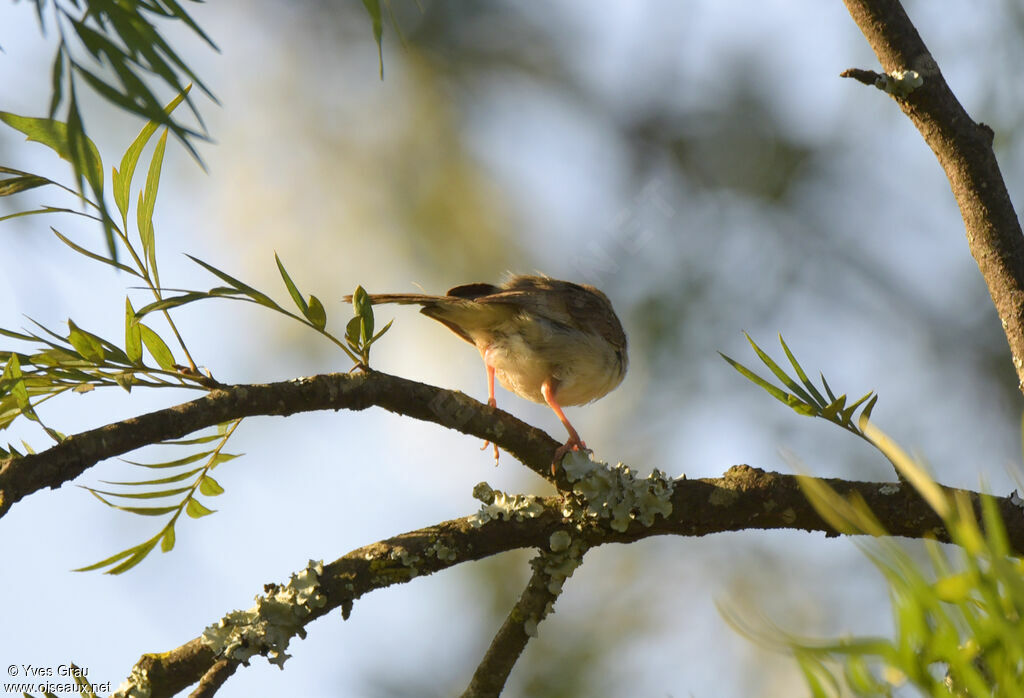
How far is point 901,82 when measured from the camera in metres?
1.42

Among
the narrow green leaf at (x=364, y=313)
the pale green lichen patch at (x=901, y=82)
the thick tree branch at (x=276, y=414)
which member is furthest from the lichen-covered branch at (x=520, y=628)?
the pale green lichen patch at (x=901, y=82)

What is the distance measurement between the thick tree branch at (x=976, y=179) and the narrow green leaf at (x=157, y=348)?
115cm

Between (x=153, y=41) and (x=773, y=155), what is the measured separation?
Answer: 2951mm

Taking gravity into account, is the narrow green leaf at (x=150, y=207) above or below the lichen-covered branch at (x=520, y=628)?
above

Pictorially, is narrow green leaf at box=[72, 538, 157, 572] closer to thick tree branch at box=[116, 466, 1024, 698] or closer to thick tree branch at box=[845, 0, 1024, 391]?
thick tree branch at box=[116, 466, 1024, 698]

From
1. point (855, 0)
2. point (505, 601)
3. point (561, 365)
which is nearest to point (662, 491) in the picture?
point (855, 0)

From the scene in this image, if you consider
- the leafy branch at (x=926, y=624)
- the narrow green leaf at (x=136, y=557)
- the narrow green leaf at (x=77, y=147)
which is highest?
the narrow green leaf at (x=136, y=557)

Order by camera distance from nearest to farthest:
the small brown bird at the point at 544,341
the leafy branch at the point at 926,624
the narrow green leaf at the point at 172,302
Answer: the leafy branch at the point at 926,624 < the narrow green leaf at the point at 172,302 < the small brown bird at the point at 544,341

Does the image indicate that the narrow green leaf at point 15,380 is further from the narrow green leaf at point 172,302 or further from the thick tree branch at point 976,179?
the thick tree branch at point 976,179

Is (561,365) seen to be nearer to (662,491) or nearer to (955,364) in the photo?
(662,491)

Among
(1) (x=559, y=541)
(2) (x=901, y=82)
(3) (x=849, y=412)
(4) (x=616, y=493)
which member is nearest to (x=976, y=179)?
(2) (x=901, y=82)

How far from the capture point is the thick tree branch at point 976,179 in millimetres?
1423

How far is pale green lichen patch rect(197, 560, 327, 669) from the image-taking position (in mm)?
1266

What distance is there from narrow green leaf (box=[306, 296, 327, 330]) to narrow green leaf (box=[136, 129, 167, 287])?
24 centimetres
